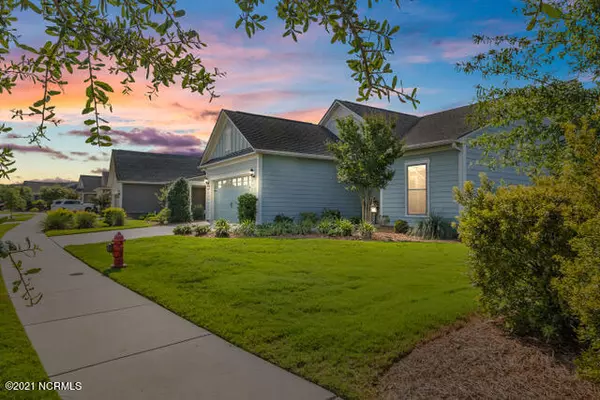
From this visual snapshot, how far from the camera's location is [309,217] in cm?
1655

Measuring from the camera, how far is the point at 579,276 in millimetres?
2750

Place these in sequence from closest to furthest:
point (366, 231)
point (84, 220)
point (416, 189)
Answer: point (366, 231) → point (416, 189) → point (84, 220)

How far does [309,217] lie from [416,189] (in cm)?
472

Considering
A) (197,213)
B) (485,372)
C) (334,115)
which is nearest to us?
(485,372)

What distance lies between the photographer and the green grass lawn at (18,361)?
2971 millimetres

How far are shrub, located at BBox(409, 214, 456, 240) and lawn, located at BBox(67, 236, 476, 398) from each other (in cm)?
273

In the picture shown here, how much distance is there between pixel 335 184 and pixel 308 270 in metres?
11.3

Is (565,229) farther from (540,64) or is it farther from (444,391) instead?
(540,64)

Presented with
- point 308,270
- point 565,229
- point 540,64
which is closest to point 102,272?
point 308,270

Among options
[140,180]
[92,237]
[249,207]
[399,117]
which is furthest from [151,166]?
[399,117]

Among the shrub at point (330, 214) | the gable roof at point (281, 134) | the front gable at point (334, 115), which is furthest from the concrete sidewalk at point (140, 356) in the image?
the front gable at point (334, 115)

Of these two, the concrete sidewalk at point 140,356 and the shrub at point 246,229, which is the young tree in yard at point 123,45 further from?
the shrub at point 246,229

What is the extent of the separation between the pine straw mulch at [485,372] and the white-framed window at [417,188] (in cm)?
1158

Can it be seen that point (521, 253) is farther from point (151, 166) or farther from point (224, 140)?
point (151, 166)
